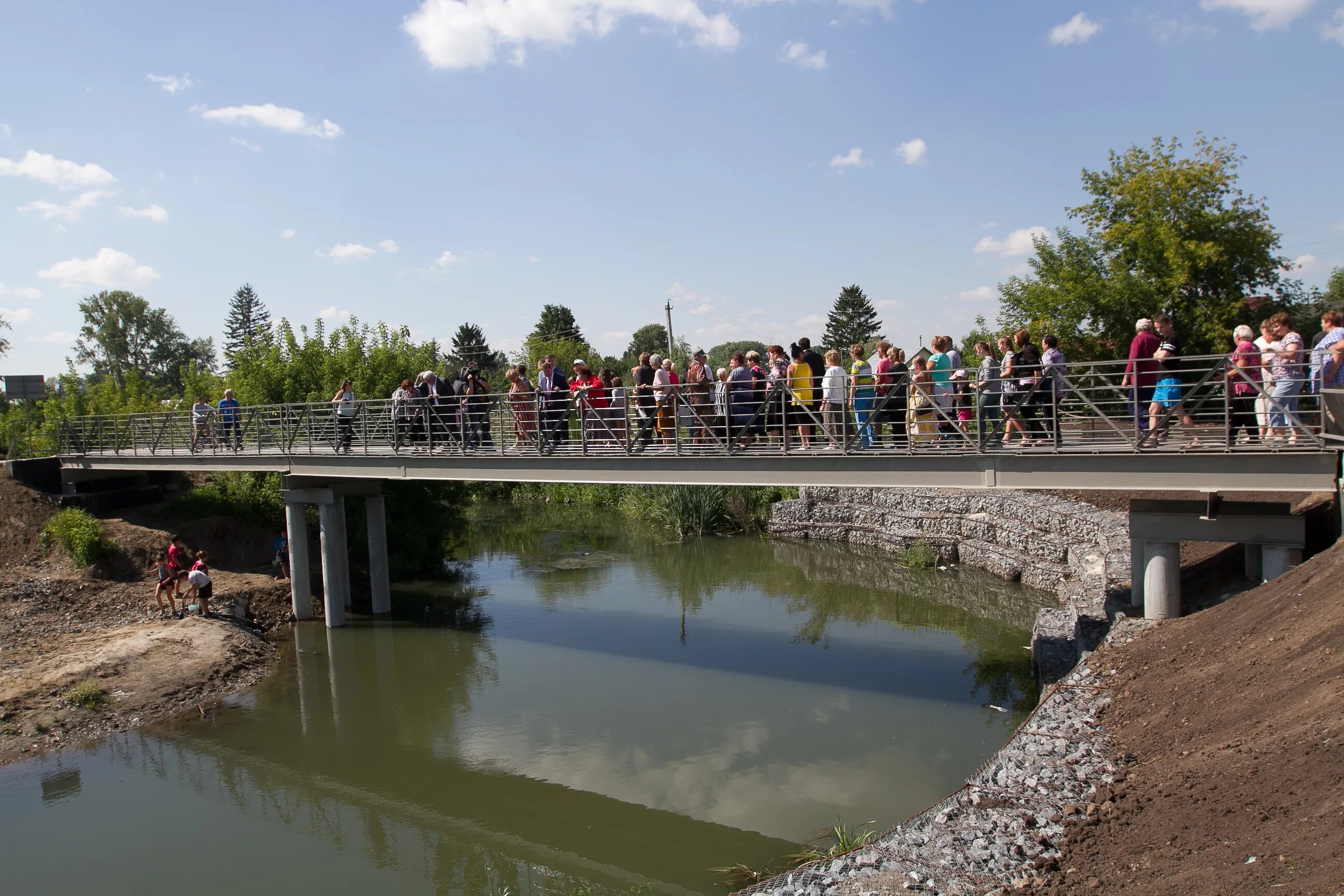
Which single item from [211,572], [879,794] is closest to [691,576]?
[211,572]

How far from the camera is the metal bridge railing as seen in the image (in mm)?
10039

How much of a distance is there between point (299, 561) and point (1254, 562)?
1770 centimetres

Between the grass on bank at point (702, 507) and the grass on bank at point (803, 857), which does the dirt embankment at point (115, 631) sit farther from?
the grass on bank at point (803, 857)

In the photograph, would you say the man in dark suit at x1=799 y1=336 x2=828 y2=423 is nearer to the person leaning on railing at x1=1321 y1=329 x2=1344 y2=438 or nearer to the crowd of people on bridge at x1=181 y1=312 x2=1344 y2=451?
the crowd of people on bridge at x1=181 y1=312 x2=1344 y2=451

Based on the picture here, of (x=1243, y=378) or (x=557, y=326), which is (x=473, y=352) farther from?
(x=1243, y=378)

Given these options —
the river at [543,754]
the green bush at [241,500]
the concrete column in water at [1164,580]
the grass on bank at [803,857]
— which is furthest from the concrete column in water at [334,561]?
the concrete column in water at [1164,580]

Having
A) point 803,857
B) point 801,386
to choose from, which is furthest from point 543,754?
point 801,386

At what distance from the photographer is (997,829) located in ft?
22.7

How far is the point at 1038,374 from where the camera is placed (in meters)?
11.4

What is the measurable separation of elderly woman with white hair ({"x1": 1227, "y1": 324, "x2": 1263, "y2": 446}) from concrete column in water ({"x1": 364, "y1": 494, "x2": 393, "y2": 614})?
16.6 m

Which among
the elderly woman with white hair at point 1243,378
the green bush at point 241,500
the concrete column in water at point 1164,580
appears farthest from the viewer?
the green bush at point 241,500

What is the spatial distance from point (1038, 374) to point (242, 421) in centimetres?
1693

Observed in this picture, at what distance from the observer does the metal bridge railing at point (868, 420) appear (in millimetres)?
10039

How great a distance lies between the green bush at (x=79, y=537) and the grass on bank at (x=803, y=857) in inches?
707
